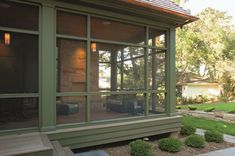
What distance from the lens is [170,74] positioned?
18.1 feet

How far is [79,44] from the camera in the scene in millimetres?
4277

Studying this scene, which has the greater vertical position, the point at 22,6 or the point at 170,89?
the point at 22,6

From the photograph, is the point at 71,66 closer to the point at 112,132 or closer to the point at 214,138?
the point at 112,132

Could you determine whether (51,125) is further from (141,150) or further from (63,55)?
(141,150)

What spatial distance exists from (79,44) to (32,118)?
1.78 meters

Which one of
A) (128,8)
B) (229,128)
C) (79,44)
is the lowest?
(229,128)

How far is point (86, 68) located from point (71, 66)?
1.06ft

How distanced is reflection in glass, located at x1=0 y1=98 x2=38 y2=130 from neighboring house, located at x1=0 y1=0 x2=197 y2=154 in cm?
2

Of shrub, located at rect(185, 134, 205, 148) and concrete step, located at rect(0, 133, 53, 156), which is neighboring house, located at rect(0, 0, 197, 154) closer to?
concrete step, located at rect(0, 133, 53, 156)

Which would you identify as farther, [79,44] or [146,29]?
[146,29]

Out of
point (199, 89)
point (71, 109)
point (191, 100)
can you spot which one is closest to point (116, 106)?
point (71, 109)

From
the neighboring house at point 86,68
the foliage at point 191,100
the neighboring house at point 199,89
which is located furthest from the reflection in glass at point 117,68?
the neighboring house at point 199,89

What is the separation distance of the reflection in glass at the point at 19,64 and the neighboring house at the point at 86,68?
2cm

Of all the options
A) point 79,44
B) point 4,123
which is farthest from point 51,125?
point 79,44
